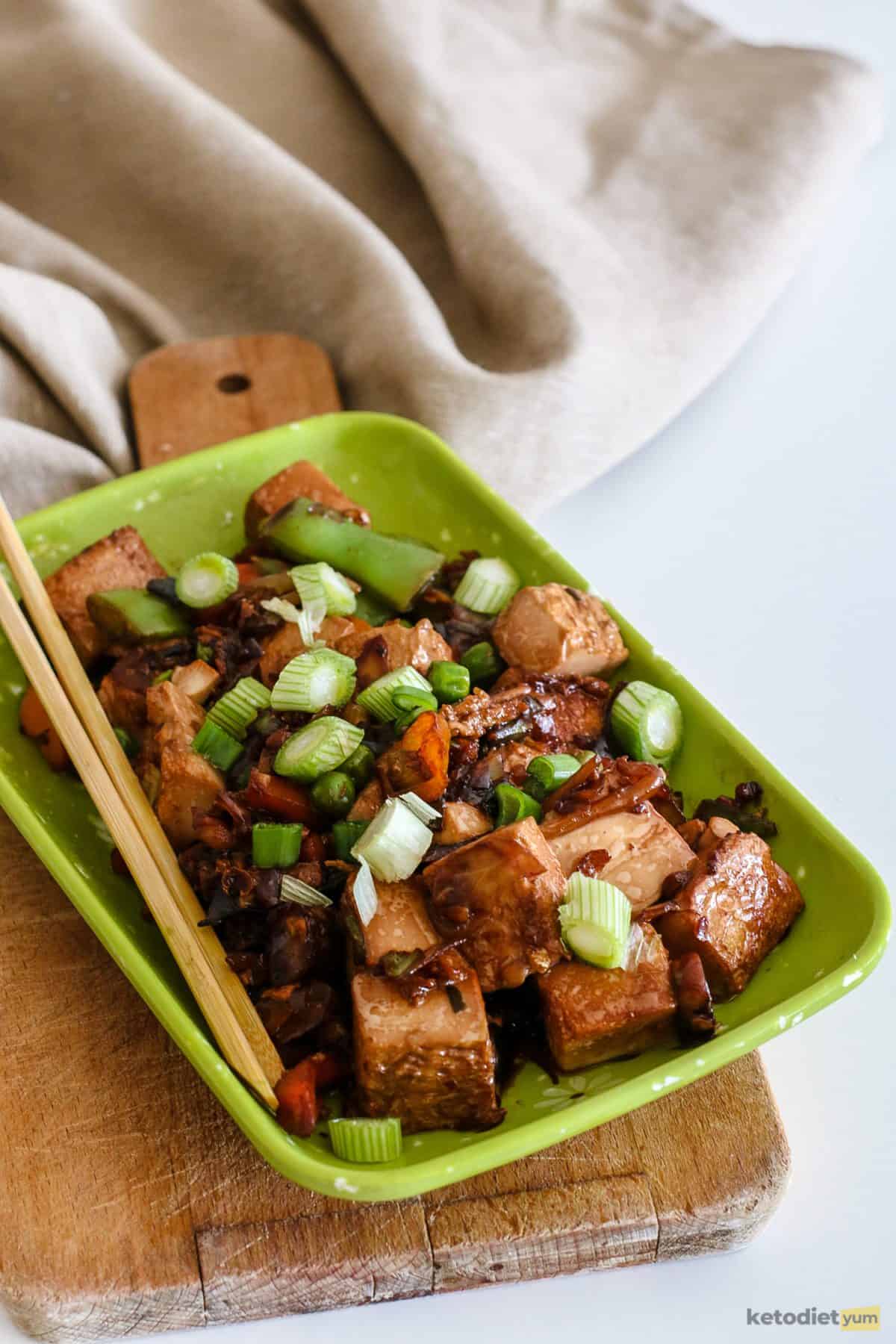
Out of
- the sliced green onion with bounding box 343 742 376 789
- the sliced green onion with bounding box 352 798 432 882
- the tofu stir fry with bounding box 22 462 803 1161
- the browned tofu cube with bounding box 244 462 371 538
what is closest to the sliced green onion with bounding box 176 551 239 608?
the tofu stir fry with bounding box 22 462 803 1161

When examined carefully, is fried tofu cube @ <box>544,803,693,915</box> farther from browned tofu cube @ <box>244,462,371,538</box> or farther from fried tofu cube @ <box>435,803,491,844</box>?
browned tofu cube @ <box>244,462,371,538</box>

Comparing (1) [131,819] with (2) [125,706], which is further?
(2) [125,706]

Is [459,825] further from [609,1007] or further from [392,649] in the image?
[392,649]

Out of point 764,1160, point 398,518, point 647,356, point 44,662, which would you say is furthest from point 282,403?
point 764,1160

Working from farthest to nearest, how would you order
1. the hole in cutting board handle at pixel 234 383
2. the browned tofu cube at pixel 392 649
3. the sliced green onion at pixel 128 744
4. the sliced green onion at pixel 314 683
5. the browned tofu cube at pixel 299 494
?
the hole in cutting board handle at pixel 234 383 < the browned tofu cube at pixel 299 494 < the sliced green onion at pixel 128 744 < the browned tofu cube at pixel 392 649 < the sliced green onion at pixel 314 683

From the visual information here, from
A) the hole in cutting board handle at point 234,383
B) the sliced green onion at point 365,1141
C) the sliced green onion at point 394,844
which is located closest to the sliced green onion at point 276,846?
the sliced green onion at point 394,844

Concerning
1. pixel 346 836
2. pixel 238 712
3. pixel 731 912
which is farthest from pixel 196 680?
pixel 731 912

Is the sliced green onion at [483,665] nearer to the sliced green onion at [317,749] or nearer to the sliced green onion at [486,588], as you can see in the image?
the sliced green onion at [486,588]
